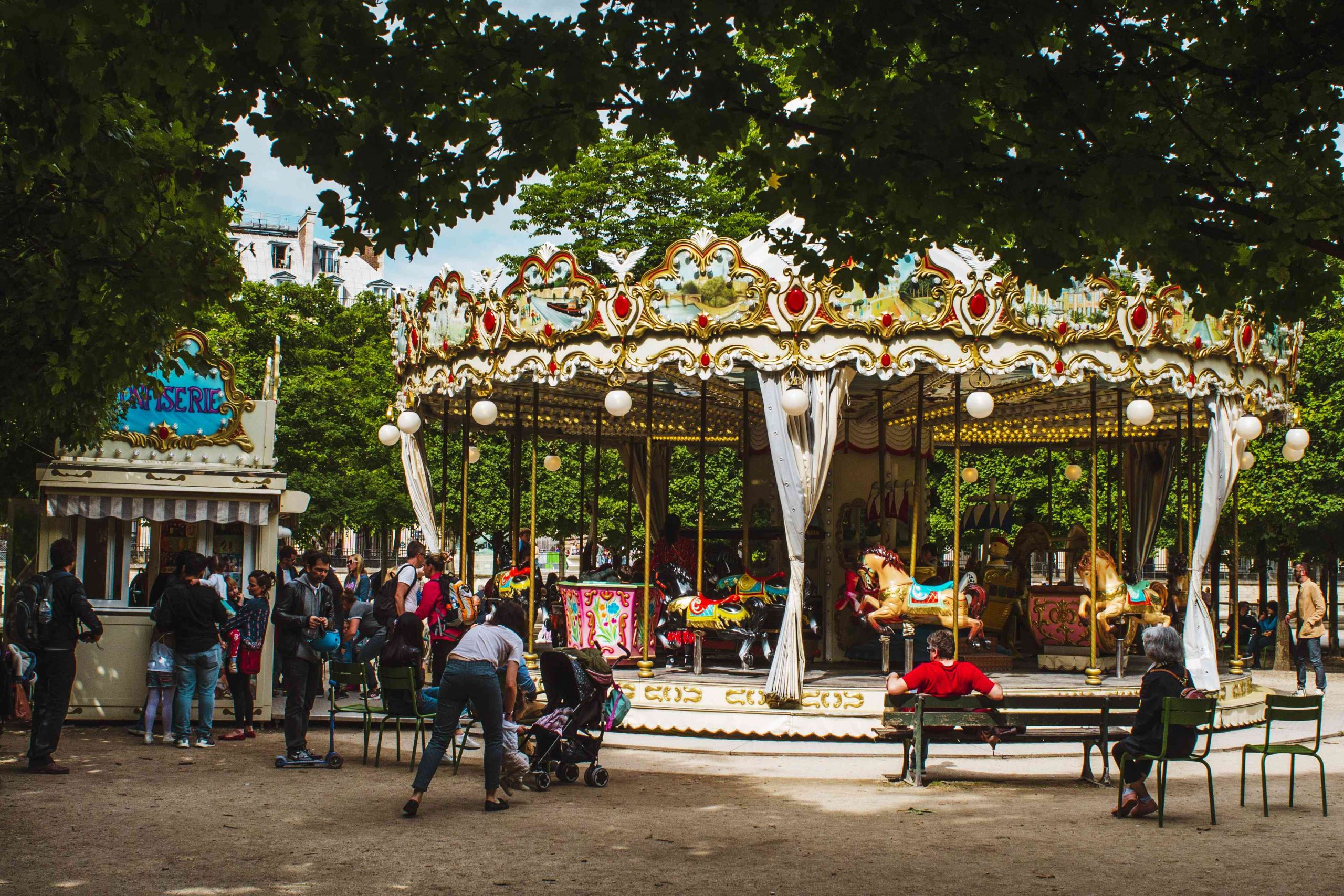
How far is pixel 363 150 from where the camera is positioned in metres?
5.93

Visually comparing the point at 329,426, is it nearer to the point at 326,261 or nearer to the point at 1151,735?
the point at 1151,735

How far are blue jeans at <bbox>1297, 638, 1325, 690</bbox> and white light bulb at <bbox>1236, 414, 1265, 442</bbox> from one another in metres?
4.46

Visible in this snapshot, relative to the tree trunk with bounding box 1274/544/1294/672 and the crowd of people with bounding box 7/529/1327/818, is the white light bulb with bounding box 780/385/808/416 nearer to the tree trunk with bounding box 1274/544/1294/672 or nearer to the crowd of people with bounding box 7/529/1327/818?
the crowd of people with bounding box 7/529/1327/818

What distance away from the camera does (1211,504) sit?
1402cm

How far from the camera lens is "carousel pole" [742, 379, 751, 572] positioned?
15055 millimetres

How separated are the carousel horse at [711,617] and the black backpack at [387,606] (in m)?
2.97

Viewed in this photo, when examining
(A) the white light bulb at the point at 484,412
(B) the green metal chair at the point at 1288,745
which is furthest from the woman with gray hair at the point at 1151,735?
(A) the white light bulb at the point at 484,412

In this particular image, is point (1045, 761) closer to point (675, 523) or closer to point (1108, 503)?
point (675, 523)

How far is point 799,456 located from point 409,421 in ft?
16.4

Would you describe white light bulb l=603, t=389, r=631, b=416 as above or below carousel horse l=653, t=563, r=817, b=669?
above

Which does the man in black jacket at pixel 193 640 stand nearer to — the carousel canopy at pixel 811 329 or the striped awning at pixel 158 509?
the striped awning at pixel 158 509

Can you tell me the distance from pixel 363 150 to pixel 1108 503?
15.4m

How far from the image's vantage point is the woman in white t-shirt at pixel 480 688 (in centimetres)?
867

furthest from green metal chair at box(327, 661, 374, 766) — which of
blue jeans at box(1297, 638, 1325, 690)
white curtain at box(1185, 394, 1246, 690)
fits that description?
blue jeans at box(1297, 638, 1325, 690)
